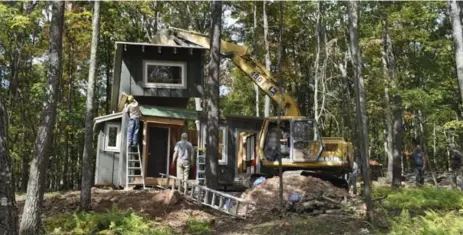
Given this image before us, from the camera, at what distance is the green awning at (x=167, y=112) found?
49.1 feet

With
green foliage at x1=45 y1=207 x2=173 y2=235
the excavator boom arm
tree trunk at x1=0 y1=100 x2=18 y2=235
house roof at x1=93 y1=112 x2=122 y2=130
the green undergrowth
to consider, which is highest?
the excavator boom arm

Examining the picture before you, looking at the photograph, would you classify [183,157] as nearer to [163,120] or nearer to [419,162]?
[163,120]

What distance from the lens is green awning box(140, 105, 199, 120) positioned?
15.0 m

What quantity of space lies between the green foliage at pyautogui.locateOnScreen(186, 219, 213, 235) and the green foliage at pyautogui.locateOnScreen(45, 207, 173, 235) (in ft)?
1.60

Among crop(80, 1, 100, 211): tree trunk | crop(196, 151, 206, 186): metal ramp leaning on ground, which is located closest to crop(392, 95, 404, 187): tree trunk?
crop(196, 151, 206, 186): metal ramp leaning on ground

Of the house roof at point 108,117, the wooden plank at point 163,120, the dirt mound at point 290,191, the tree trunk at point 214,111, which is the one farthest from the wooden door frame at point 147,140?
the dirt mound at point 290,191

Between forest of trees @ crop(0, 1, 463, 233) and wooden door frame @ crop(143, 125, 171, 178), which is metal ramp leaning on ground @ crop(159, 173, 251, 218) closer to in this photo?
wooden door frame @ crop(143, 125, 171, 178)

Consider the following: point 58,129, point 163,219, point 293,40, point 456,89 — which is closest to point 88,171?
point 163,219

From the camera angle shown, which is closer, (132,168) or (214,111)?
(214,111)

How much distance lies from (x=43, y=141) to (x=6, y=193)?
536 centimetres

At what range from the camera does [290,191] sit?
12.2 m

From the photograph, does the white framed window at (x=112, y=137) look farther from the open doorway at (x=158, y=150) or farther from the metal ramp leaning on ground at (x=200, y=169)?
the metal ramp leaning on ground at (x=200, y=169)

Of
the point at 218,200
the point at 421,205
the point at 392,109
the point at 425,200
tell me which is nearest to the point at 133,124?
the point at 218,200

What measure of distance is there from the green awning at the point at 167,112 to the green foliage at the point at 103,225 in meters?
5.70
